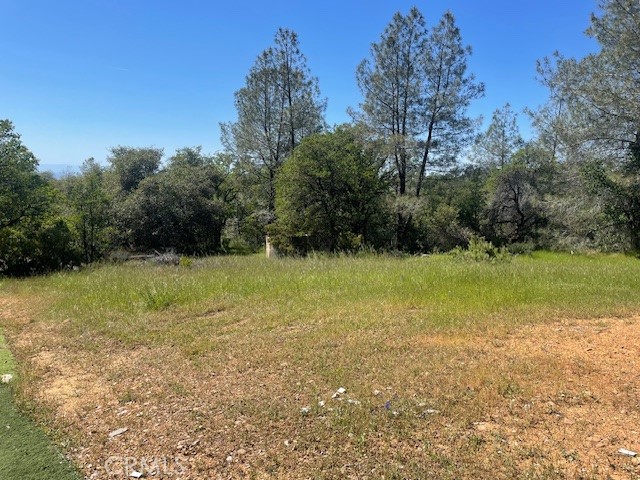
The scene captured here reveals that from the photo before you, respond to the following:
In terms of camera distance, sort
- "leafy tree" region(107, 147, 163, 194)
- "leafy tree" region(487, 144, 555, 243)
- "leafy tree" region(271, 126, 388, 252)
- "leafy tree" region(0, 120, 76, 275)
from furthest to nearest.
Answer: "leafy tree" region(107, 147, 163, 194) → "leafy tree" region(487, 144, 555, 243) → "leafy tree" region(271, 126, 388, 252) → "leafy tree" region(0, 120, 76, 275)

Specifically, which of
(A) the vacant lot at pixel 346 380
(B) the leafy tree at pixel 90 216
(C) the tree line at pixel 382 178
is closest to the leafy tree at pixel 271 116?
(C) the tree line at pixel 382 178

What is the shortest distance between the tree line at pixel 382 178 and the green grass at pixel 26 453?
38.2ft

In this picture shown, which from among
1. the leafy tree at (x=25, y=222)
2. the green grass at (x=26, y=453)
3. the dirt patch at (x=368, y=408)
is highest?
the leafy tree at (x=25, y=222)

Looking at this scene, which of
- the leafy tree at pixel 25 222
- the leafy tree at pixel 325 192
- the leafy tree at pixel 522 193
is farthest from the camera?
the leafy tree at pixel 522 193

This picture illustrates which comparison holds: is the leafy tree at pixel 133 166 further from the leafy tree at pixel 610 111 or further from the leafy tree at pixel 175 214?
the leafy tree at pixel 610 111

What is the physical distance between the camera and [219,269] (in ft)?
36.5

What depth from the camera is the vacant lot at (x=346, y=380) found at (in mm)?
2846

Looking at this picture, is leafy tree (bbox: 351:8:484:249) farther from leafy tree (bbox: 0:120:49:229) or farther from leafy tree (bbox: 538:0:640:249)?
leafy tree (bbox: 0:120:49:229)

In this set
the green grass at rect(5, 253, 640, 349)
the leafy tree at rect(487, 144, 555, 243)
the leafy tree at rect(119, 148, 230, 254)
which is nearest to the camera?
the green grass at rect(5, 253, 640, 349)

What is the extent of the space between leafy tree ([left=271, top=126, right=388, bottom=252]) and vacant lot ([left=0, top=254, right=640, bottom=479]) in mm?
11499

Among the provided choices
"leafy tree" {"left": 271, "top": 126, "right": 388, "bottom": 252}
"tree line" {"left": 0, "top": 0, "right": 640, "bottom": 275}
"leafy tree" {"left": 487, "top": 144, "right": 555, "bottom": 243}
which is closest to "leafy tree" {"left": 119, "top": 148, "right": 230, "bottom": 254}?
"tree line" {"left": 0, "top": 0, "right": 640, "bottom": 275}

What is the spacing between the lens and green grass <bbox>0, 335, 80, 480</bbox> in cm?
280

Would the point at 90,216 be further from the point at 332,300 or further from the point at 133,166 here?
the point at 332,300

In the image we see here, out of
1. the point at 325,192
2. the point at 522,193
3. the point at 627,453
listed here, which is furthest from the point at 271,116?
the point at 627,453
